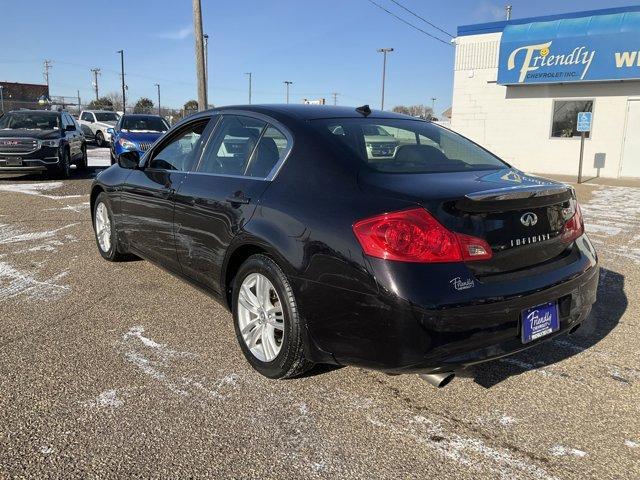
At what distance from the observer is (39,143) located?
469 inches

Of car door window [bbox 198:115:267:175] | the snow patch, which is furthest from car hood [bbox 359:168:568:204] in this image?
the snow patch

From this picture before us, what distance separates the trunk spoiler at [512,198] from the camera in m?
2.59

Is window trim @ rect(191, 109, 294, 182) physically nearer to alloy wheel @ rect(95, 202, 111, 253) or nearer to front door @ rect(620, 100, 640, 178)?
alloy wheel @ rect(95, 202, 111, 253)

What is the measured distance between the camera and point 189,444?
258 centimetres

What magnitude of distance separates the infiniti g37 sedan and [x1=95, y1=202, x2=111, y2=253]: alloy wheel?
1.95 metres

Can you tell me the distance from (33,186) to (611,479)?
11.8 meters

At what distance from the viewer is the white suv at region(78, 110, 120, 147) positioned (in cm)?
2534

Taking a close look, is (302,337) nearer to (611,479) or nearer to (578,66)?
(611,479)

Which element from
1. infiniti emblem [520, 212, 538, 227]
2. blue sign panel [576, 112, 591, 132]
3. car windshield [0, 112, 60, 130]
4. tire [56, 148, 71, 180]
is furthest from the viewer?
blue sign panel [576, 112, 591, 132]

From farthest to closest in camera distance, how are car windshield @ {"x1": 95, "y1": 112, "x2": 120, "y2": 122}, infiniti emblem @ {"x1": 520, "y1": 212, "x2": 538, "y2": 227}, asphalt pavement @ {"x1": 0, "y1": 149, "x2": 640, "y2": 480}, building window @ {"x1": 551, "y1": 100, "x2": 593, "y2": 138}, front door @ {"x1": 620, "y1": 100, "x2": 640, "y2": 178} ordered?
car windshield @ {"x1": 95, "y1": 112, "x2": 120, "y2": 122}, building window @ {"x1": 551, "y1": 100, "x2": 593, "y2": 138}, front door @ {"x1": 620, "y1": 100, "x2": 640, "y2": 178}, infiniti emblem @ {"x1": 520, "y1": 212, "x2": 538, "y2": 227}, asphalt pavement @ {"x1": 0, "y1": 149, "x2": 640, "y2": 480}

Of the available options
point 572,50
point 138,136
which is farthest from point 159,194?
point 572,50

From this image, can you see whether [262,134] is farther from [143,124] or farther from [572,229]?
[143,124]

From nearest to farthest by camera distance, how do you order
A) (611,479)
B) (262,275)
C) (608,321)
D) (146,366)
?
(611,479) < (262,275) < (146,366) < (608,321)

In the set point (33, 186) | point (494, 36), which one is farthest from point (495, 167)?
point (494, 36)
